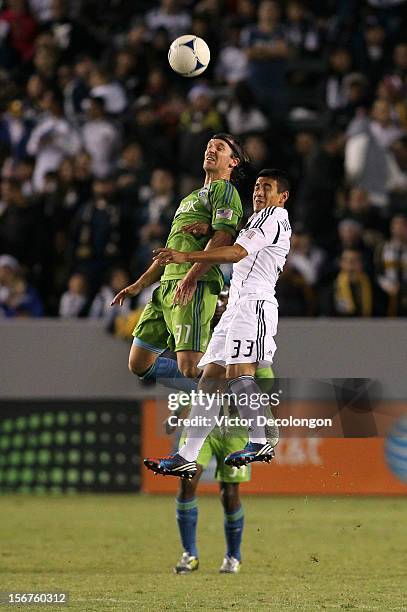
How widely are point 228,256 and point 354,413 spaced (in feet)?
4.33

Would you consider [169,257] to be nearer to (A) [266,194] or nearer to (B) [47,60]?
(A) [266,194]

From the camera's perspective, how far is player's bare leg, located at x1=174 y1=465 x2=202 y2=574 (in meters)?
9.28

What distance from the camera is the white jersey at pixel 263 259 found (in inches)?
310

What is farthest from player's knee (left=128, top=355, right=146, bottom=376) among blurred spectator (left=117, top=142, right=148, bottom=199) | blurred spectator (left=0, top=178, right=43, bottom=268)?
blurred spectator (left=117, top=142, right=148, bottom=199)

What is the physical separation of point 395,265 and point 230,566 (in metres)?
5.61

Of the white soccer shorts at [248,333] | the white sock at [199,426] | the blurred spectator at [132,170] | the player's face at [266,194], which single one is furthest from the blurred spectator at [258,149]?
the white sock at [199,426]

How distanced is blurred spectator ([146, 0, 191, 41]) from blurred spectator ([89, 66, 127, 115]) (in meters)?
1.13

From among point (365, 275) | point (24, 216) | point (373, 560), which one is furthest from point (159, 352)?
point (24, 216)

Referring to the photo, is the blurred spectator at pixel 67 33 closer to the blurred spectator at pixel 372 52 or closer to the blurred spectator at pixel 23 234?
the blurred spectator at pixel 23 234

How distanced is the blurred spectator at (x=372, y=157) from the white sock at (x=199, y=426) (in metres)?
7.61

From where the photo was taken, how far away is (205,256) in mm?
7660

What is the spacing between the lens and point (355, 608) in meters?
7.43

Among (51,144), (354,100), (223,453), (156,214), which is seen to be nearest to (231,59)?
(354,100)

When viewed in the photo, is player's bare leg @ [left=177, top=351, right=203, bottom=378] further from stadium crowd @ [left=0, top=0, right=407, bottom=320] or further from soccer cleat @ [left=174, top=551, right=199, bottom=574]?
stadium crowd @ [left=0, top=0, right=407, bottom=320]
